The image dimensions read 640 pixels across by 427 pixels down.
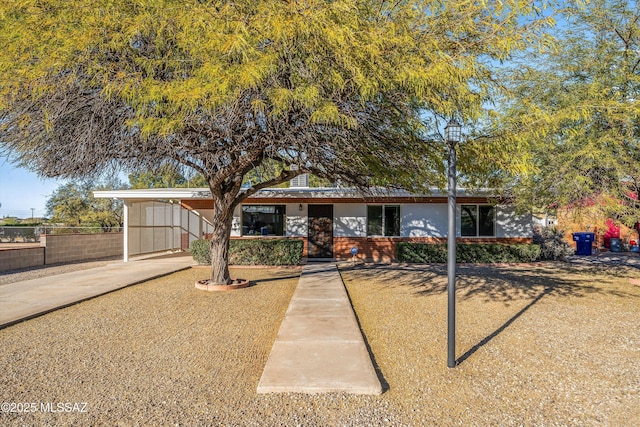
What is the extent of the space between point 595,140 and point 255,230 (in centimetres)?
1205

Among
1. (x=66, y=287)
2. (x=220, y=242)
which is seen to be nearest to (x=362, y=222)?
(x=220, y=242)

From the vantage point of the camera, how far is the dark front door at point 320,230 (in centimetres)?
1706

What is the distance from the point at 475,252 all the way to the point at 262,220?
8.57 meters

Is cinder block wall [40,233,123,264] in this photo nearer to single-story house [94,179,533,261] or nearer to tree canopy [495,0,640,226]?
single-story house [94,179,533,261]

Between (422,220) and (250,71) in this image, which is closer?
(250,71)

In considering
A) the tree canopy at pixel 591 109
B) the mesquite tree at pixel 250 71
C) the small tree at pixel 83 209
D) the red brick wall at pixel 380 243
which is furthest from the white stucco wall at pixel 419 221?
the small tree at pixel 83 209

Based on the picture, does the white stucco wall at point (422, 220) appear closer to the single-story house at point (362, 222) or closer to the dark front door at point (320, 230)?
the single-story house at point (362, 222)

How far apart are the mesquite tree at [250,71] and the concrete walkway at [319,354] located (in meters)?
2.89

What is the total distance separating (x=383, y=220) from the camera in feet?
55.7

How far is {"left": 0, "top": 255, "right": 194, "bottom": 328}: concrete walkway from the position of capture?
7859 millimetres

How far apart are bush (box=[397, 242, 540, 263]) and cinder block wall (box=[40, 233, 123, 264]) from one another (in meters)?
13.6

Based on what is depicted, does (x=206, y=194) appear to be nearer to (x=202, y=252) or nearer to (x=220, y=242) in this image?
(x=202, y=252)

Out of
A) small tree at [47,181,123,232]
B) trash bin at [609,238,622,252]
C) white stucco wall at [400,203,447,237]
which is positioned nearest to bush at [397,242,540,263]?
white stucco wall at [400,203,447,237]

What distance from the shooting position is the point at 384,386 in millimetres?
4465
